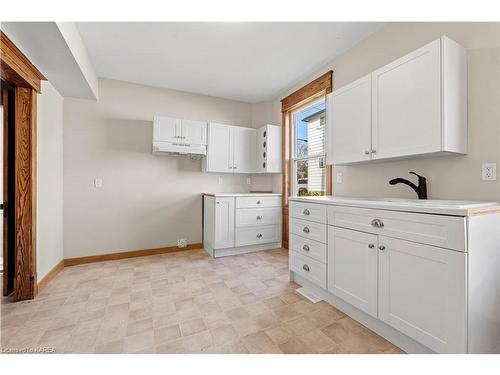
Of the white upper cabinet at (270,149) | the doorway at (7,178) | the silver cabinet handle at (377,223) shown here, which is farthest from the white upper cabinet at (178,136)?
the silver cabinet handle at (377,223)

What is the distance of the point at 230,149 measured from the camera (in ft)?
12.0

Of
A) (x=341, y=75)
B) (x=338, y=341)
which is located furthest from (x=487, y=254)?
(x=341, y=75)

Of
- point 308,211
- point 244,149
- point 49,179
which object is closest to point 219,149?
point 244,149

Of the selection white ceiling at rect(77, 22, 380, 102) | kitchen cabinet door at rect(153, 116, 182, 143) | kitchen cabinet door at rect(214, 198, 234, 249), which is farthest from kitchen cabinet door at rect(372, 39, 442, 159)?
kitchen cabinet door at rect(153, 116, 182, 143)

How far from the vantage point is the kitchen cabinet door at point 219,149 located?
11.5 ft

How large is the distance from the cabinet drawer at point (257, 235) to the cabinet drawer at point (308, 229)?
3.71ft

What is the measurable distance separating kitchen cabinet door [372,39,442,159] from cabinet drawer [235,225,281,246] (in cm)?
199

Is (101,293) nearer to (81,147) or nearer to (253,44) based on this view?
(81,147)

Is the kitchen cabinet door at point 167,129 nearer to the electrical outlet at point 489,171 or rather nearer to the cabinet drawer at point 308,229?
the cabinet drawer at point 308,229

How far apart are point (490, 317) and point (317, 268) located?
104 cm

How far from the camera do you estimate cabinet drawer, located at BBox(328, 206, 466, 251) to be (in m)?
1.13

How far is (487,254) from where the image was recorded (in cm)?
119

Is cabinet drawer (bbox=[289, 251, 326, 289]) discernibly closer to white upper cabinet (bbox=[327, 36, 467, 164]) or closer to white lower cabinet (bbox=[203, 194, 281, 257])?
white upper cabinet (bbox=[327, 36, 467, 164])

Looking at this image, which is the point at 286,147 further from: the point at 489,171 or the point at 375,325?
the point at 375,325
